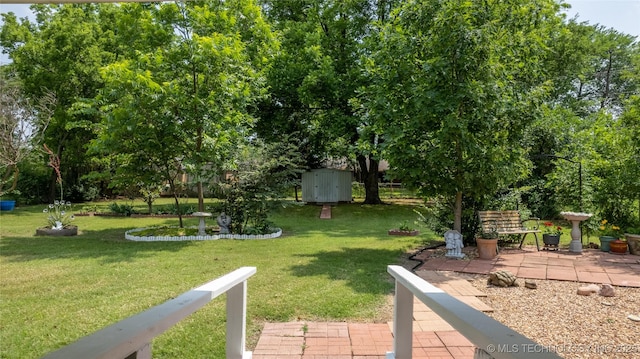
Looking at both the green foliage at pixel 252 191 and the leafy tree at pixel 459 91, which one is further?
the green foliage at pixel 252 191

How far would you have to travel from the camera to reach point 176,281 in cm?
545

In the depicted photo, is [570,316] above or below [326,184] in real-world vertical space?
below

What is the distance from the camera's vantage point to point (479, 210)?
8398 millimetres

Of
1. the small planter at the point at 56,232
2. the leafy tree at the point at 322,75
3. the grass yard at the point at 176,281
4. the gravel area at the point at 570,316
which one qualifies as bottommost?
the gravel area at the point at 570,316

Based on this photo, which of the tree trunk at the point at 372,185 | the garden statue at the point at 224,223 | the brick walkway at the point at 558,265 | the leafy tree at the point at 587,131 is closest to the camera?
the brick walkway at the point at 558,265

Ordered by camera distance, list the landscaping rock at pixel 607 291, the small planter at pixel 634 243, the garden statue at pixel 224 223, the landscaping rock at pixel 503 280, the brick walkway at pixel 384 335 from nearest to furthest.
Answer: the brick walkway at pixel 384 335
the landscaping rock at pixel 607 291
the landscaping rock at pixel 503 280
the small planter at pixel 634 243
the garden statue at pixel 224 223

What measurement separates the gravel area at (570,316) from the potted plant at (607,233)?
3.73m

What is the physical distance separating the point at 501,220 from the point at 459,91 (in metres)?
2.86

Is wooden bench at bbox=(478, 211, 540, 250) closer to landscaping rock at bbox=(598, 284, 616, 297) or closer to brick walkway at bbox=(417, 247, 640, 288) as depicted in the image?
brick walkway at bbox=(417, 247, 640, 288)

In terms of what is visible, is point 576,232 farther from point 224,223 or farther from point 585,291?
point 224,223

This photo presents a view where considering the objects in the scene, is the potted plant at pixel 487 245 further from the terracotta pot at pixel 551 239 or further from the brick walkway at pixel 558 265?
the terracotta pot at pixel 551 239

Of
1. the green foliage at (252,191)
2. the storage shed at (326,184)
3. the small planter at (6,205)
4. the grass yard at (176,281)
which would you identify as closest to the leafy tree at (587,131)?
the grass yard at (176,281)

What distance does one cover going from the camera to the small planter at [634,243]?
8.05m

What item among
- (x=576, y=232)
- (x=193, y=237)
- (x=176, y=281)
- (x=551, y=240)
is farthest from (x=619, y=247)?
(x=193, y=237)
